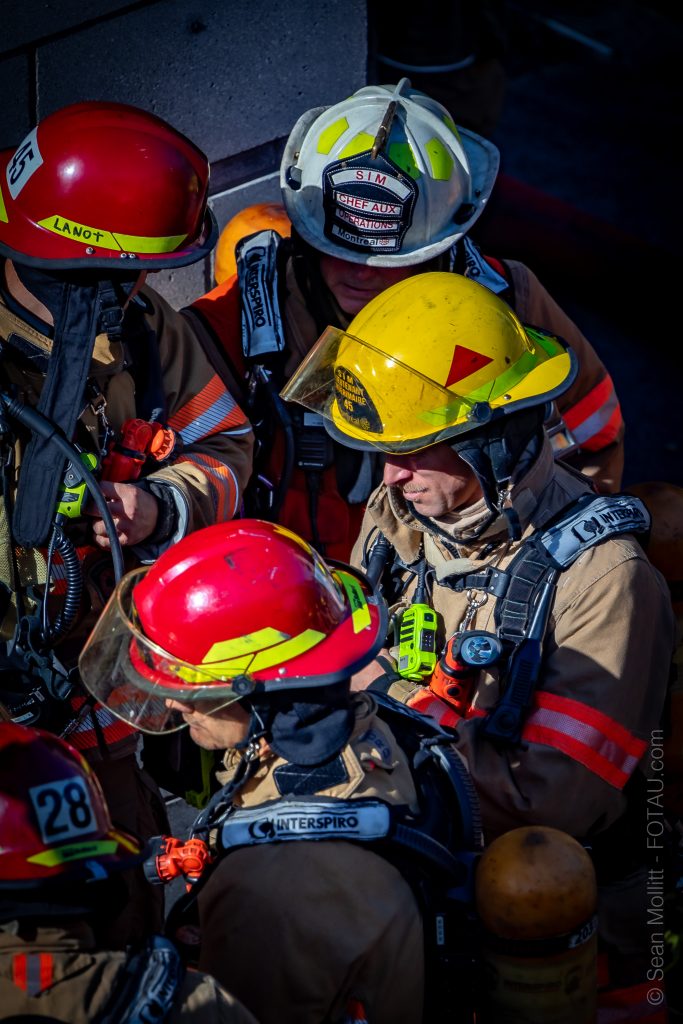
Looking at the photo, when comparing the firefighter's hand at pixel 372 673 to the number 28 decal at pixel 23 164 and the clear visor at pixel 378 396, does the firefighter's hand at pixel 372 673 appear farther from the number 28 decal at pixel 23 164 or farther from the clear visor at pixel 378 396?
the number 28 decal at pixel 23 164

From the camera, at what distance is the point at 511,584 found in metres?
3.15

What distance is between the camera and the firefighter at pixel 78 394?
3.09 m

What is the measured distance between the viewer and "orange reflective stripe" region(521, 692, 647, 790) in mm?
2951

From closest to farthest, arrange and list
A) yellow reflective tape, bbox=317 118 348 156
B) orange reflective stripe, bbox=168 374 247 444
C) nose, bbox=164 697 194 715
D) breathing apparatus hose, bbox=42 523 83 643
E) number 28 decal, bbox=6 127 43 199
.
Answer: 1. nose, bbox=164 697 194 715
2. breathing apparatus hose, bbox=42 523 83 643
3. number 28 decal, bbox=6 127 43 199
4. orange reflective stripe, bbox=168 374 247 444
5. yellow reflective tape, bbox=317 118 348 156

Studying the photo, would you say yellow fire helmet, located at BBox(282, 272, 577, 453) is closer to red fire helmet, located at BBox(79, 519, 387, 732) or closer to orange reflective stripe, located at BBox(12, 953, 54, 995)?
red fire helmet, located at BBox(79, 519, 387, 732)

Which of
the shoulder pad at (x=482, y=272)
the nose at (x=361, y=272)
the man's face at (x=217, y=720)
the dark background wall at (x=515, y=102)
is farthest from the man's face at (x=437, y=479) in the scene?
the dark background wall at (x=515, y=102)

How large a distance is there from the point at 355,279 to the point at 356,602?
1.82 m

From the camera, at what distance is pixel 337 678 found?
2.42 metres

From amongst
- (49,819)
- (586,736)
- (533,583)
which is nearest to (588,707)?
(586,736)

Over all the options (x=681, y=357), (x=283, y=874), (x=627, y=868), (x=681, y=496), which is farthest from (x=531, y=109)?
(x=283, y=874)

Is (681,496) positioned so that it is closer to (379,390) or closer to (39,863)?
(379,390)

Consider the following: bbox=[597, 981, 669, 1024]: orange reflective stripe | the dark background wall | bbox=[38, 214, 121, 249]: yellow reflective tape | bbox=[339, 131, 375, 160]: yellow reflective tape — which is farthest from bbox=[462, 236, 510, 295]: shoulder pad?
bbox=[597, 981, 669, 1024]: orange reflective stripe

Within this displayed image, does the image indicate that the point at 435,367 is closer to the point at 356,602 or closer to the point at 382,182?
the point at 356,602

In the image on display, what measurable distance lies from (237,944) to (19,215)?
1.98 metres
